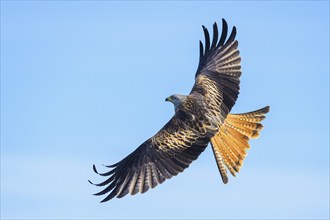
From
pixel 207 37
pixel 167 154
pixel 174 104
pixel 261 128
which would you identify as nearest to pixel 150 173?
pixel 167 154

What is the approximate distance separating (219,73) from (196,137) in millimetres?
2331

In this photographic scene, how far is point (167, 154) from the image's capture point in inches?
711

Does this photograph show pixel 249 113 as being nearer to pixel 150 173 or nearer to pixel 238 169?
pixel 238 169

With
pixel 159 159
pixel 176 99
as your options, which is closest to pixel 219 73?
pixel 176 99

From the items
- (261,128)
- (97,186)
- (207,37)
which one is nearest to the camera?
(97,186)

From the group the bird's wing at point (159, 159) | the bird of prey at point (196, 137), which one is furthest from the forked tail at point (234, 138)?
the bird's wing at point (159, 159)

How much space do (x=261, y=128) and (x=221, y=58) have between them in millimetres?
2000

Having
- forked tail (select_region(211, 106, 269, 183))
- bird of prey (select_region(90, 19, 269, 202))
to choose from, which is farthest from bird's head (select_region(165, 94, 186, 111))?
forked tail (select_region(211, 106, 269, 183))

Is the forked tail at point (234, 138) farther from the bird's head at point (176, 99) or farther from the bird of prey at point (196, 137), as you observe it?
the bird's head at point (176, 99)

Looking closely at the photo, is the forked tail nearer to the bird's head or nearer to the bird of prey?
the bird of prey

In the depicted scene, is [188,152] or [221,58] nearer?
[188,152]

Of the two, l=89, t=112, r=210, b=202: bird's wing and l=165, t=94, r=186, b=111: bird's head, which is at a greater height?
l=165, t=94, r=186, b=111: bird's head

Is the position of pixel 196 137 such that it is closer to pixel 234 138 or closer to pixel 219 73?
pixel 234 138

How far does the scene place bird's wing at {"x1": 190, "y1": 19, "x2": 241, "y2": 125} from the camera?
18969 millimetres
